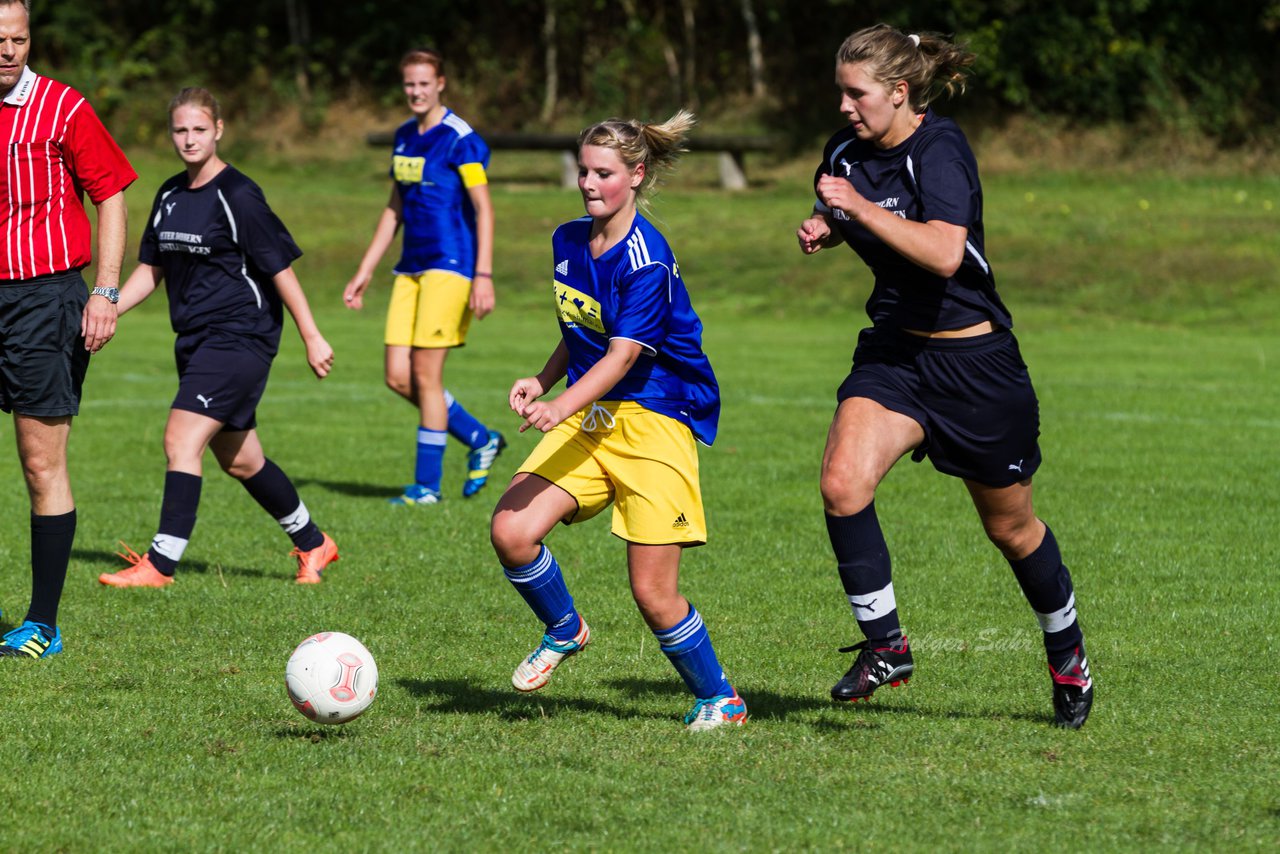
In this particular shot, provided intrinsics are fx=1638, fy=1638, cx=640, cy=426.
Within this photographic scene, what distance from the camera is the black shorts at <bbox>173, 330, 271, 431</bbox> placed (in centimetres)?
719

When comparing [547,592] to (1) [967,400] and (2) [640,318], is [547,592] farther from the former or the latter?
(1) [967,400]

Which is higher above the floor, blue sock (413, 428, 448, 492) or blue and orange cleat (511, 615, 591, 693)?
blue and orange cleat (511, 615, 591, 693)

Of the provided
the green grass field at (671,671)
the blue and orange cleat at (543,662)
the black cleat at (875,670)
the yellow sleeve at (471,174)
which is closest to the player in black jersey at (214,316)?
the green grass field at (671,671)

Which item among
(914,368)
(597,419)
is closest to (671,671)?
A: (597,419)

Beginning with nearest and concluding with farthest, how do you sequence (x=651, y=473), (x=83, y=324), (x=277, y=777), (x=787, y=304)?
(x=277, y=777)
(x=651, y=473)
(x=83, y=324)
(x=787, y=304)

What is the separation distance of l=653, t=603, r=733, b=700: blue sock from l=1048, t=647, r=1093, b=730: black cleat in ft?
3.34

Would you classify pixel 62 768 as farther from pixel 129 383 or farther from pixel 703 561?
pixel 129 383

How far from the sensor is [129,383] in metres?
15.2

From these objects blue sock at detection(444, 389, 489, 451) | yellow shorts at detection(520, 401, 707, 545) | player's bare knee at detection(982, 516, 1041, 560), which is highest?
yellow shorts at detection(520, 401, 707, 545)

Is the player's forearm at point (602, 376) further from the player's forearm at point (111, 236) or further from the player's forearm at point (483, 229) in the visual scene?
the player's forearm at point (483, 229)

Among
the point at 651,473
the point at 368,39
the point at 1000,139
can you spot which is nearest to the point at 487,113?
the point at 368,39

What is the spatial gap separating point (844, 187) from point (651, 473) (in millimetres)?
1027

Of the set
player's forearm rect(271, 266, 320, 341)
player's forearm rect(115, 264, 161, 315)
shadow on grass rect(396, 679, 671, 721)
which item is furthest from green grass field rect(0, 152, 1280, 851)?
player's forearm rect(115, 264, 161, 315)

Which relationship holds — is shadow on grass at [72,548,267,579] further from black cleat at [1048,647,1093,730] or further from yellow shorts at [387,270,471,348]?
black cleat at [1048,647,1093,730]
